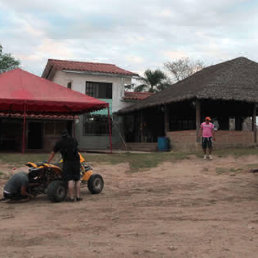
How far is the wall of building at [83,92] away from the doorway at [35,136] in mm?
2367

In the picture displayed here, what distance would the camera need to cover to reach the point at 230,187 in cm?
860

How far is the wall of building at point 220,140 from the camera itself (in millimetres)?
17703

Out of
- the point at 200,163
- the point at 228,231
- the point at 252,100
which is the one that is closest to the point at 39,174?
the point at 228,231

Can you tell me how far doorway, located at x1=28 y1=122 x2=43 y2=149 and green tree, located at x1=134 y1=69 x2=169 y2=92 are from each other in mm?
17050

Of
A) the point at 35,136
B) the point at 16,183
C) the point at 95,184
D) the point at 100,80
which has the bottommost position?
the point at 95,184

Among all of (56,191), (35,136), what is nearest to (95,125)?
(35,136)

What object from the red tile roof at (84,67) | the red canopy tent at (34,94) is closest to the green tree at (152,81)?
the red tile roof at (84,67)

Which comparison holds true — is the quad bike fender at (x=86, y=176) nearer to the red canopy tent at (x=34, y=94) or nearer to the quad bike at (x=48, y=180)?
the quad bike at (x=48, y=180)

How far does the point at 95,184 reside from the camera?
26.7 ft

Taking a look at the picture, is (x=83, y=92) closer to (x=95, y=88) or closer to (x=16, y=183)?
(x=95, y=88)

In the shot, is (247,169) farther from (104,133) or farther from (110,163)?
(104,133)

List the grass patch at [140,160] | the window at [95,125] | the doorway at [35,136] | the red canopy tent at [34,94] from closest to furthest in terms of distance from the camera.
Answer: the grass patch at [140,160] → the red canopy tent at [34,94] → the doorway at [35,136] → the window at [95,125]

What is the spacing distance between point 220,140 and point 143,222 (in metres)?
13.2

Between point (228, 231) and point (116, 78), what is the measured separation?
845 inches
